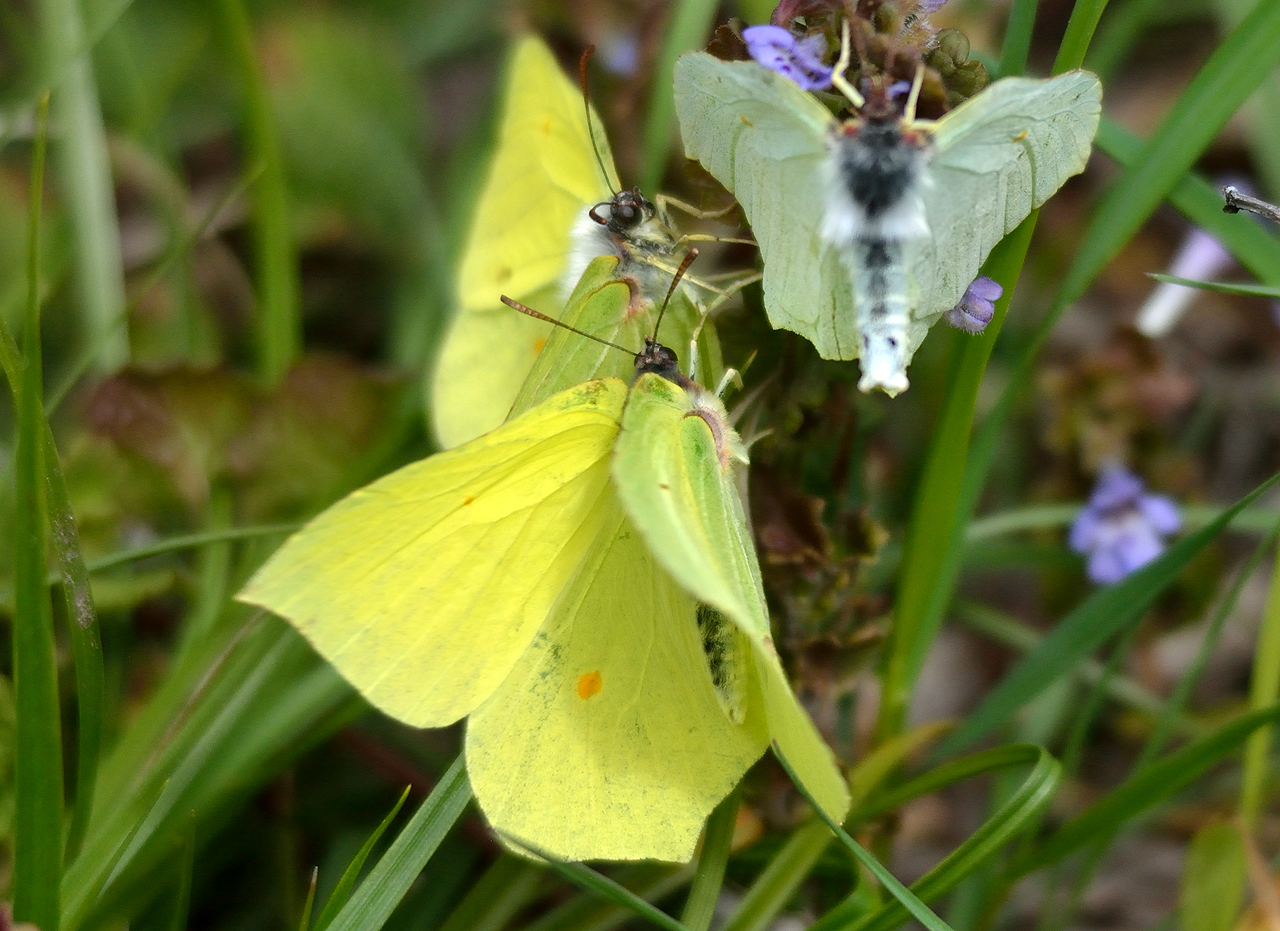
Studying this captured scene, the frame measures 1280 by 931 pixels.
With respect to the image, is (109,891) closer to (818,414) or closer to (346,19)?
(818,414)

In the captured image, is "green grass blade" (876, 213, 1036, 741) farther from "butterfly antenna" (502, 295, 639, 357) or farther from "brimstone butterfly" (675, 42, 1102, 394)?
"butterfly antenna" (502, 295, 639, 357)

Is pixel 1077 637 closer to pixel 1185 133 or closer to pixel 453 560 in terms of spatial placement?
pixel 1185 133

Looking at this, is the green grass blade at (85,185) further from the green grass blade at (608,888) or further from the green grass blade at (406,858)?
the green grass blade at (608,888)

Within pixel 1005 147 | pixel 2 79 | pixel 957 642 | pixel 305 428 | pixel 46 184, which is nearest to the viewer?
pixel 1005 147

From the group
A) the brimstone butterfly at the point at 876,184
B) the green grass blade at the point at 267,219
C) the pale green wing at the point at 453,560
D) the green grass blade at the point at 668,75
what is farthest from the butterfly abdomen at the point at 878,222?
the green grass blade at the point at 267,219

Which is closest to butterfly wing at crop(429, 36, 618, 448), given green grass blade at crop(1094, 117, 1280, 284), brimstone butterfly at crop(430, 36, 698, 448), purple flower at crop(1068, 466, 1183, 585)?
brimstone butterfly at crop(430, 36, 698, 448)

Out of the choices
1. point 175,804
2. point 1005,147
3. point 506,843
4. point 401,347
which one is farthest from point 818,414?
point 401,347
